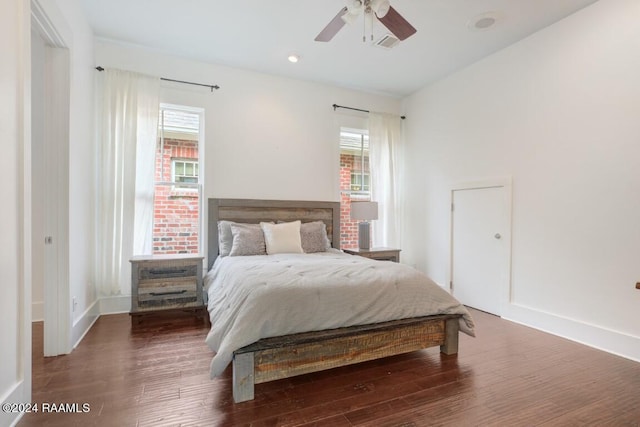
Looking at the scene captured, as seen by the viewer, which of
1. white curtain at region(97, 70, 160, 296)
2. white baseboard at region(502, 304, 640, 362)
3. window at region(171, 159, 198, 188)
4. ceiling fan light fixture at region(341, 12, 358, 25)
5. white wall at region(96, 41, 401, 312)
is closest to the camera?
ceiling fan light fixture at region(341, 12, 358, 25)

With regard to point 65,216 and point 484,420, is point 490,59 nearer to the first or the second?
point 484,420

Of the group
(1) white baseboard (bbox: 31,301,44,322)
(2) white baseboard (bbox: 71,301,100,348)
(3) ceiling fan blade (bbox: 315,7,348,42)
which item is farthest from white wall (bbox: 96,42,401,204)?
(1) white baseboard (bbox: 31,301,44,322)

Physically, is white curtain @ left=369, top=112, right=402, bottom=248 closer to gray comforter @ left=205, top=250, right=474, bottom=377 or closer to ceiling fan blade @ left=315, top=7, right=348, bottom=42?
gray comforter @ left=205, top=250, right=474, bottom=377

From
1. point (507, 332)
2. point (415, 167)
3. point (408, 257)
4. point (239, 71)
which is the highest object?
point (239, 71)

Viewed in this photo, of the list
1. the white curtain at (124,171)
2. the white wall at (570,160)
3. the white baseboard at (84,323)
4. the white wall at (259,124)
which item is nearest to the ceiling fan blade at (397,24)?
the white wall at (570,160)

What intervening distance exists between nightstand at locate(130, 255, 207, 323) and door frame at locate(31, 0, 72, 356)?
73 cm

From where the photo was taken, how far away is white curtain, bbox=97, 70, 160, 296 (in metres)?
3.30

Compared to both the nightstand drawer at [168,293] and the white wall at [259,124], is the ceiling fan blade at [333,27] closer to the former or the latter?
the white wall at [259,124]

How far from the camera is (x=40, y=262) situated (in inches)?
126

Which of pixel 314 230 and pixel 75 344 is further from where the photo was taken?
pixel 314 230

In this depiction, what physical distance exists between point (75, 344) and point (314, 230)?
2.53 metres

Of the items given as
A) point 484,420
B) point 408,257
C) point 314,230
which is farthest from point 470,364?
point 408,257

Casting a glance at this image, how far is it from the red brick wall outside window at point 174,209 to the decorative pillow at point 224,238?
43cm

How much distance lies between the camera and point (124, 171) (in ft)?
11.0
